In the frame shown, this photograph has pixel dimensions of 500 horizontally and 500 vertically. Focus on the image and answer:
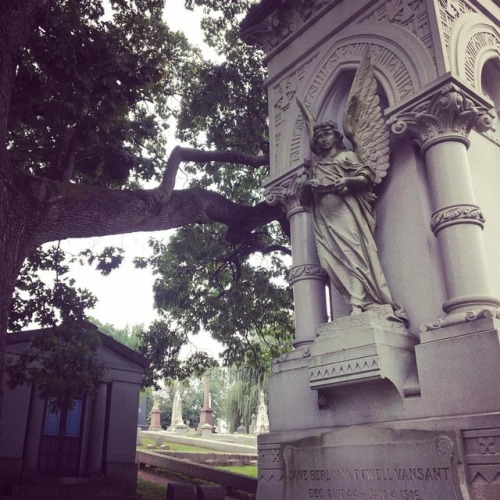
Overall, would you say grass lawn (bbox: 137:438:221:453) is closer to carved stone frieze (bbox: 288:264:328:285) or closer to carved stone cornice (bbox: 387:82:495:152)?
carved stone frieze (bbox: 288:264:328:285)

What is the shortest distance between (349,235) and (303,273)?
94 centimetres

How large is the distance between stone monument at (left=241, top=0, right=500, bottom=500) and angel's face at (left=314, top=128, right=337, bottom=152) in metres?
0.02

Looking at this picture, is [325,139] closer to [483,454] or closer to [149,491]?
[483,454]

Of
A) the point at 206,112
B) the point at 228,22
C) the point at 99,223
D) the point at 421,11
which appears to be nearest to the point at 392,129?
the point at 421,11

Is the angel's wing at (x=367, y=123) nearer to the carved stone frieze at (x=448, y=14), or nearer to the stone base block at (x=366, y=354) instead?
the carved stone frieze at (x=448, y=14)

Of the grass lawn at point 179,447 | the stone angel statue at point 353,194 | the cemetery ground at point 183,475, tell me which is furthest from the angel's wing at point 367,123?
the grass lawn at point 179,447

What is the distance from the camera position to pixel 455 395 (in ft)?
14.8

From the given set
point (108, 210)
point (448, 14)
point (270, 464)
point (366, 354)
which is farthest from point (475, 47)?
point (270, 464)

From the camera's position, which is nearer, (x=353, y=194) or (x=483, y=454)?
(x=483, y=454)

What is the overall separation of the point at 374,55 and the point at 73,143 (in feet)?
16.1

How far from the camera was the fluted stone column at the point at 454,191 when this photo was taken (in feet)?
15.8

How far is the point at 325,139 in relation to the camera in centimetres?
632

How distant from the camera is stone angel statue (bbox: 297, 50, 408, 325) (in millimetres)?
5621

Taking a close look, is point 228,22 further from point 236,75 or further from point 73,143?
point 73,143
